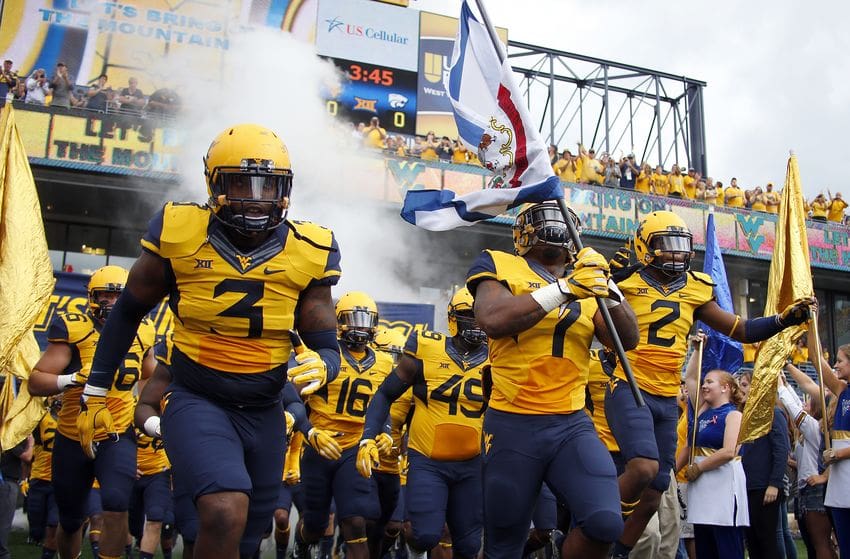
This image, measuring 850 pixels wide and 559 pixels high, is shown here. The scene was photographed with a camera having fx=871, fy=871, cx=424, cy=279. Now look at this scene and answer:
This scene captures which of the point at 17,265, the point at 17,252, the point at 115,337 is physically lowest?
the point at 115,337

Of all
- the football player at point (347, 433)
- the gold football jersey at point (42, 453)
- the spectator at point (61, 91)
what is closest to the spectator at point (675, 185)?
the spectator at point (61, 91)

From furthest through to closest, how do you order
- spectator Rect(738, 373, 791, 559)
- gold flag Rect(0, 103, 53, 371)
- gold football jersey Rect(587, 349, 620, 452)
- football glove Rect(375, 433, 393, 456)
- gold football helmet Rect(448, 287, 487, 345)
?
gold football jersey Rect(587, 349, 620, 452), spectator Rect(738, 373, 791, 559), gold football helmet Rect(448, 287, 487, 345), football glove Rect(375, 433, 393, 456), gold flag Rect(0, 103, 53, 371)

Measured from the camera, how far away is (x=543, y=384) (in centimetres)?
432

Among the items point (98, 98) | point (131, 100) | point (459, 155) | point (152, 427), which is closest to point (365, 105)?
point (459, 155)

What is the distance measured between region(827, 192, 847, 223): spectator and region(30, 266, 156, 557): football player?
24.0 metres

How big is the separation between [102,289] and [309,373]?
377 cm

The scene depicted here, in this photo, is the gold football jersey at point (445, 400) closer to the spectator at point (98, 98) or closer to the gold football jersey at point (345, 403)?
the gold football jersey at point (345, 403)

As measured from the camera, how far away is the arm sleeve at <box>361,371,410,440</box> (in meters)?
6.22

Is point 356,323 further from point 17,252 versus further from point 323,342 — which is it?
point 323,342

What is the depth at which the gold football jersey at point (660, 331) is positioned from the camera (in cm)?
602

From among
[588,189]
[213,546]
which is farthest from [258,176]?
[588,189]

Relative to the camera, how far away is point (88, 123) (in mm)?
18047

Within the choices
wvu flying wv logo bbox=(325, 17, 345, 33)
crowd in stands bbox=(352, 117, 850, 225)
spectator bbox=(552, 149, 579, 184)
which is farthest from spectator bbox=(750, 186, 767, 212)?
wvu flying wv logo bbox=(325, 17, 345, 33)

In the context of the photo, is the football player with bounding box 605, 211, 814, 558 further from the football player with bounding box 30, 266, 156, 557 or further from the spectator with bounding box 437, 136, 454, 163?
the spectator with bounding box 437, 136, 454, 163
